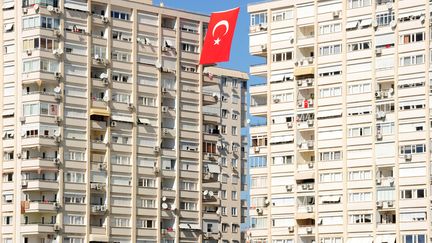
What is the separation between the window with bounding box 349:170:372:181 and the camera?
109938 millimetres

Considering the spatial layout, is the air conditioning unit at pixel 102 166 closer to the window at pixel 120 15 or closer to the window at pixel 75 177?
the window at pixel 75 177

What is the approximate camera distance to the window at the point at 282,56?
117 m

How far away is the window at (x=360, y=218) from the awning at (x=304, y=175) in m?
5.30

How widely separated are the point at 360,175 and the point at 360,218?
337 cm

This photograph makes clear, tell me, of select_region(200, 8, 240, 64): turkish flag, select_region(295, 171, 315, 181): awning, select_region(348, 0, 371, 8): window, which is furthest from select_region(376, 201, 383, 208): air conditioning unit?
select_region(200, 8, 240, 64): turkish flag

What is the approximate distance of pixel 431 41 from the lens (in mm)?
107562

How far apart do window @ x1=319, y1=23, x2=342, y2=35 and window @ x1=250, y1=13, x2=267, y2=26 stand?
5.94 metres

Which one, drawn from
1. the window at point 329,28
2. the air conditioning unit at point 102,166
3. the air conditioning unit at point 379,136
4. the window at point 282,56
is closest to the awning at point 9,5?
the air conditioning unit at point 102,166

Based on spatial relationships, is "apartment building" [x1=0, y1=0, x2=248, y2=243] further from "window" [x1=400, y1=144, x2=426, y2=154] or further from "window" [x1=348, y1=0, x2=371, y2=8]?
"window" [x1=400, y1=144, x2=426, y2=154]

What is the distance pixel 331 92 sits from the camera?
372 ft

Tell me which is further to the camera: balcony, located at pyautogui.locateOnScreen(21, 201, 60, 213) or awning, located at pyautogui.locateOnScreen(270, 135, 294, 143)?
balcony, located at pyautogui.locateOnScreen(21, 201, 60, 213)

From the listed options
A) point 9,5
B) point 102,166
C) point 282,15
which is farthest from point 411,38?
point 9,5

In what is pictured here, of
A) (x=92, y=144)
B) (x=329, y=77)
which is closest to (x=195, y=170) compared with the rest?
(x=92, y=144)

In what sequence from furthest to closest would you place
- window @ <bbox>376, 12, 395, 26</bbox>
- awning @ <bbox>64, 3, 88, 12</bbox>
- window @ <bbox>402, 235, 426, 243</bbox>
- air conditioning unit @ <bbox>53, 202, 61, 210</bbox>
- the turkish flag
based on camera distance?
awning @ <bbox>64, 3, 88, 12</bbox> < air conditioning unit @ <bbox>53, 202, 61, 210</bbox> < the turkish flag < window @ <bbox>376, 12, 395, 26</bbox> < window @ <bbox>402, 235, 426, 243</bbox>
